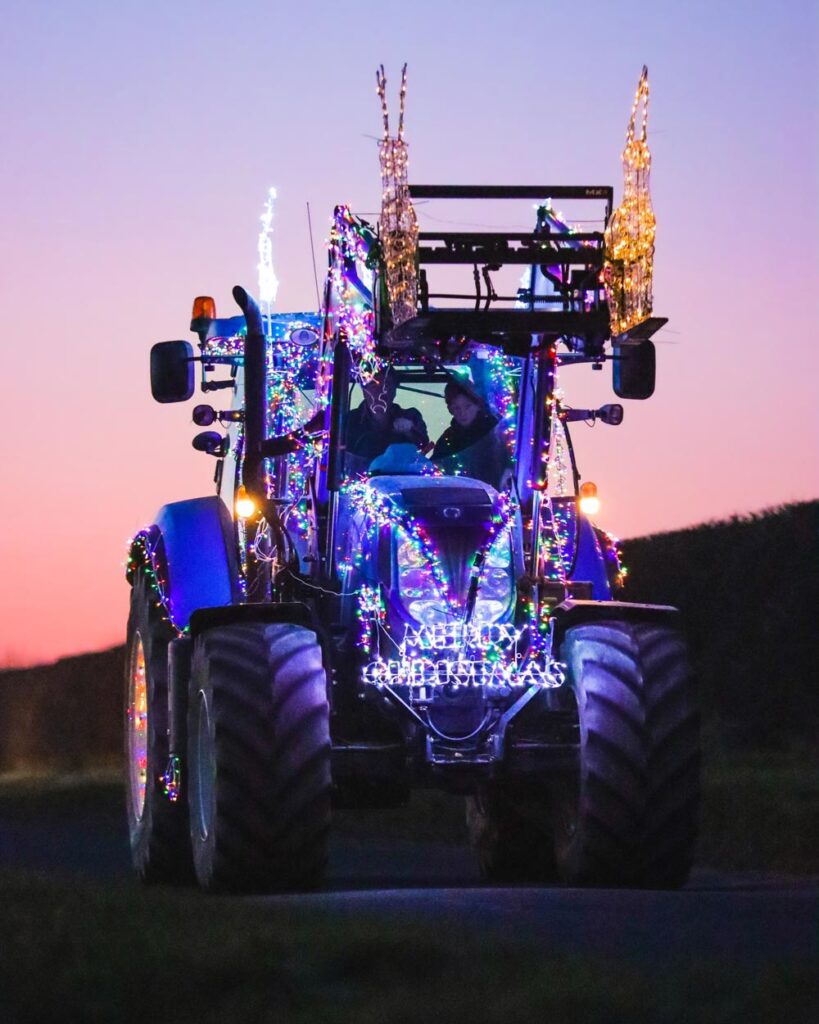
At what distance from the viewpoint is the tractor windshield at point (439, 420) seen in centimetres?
1309

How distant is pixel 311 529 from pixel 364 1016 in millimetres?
6478

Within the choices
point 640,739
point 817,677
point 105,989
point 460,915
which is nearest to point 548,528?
point 640,739

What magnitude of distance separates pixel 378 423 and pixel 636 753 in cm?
247

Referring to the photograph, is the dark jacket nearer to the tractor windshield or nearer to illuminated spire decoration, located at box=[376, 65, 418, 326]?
the tractor windshield

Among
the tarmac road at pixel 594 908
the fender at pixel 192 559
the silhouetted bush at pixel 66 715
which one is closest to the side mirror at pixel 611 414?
the fender at pixel 192 559

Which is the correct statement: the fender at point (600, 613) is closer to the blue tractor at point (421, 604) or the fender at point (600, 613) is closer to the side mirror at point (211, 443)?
the blue tractor at point (421, 604)

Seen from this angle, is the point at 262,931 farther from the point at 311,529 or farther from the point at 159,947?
the point at 311,529

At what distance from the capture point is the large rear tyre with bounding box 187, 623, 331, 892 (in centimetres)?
1155

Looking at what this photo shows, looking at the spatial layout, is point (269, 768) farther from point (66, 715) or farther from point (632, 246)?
point (66, 715)

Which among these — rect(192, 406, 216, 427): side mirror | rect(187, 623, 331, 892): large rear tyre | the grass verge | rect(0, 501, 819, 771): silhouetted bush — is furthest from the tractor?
rect(0, 501, 819, 771): silhouetted bush

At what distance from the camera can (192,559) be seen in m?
14.0

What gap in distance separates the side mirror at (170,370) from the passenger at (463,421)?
150 centimetres

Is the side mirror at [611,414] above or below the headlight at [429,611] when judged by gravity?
above

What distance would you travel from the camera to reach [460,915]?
966cm
